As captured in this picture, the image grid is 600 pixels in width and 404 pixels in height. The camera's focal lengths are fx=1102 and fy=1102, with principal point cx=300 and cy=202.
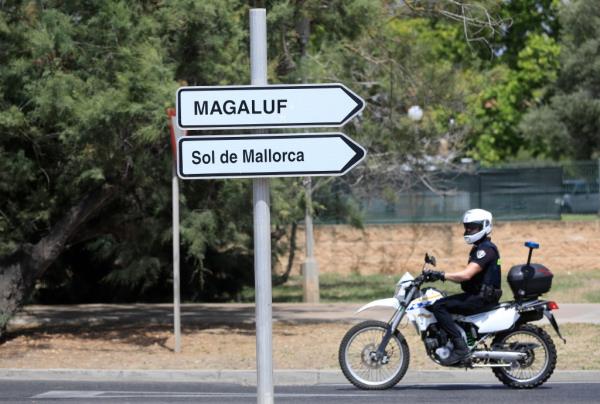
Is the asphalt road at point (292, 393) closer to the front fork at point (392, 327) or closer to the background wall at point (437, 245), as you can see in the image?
the front fork at point (392, 327)

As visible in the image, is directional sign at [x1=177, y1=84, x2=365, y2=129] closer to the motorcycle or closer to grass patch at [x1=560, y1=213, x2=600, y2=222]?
the motorcycle

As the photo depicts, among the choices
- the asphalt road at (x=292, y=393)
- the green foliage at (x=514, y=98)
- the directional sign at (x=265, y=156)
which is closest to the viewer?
the directional sign at (x=265, y=156)

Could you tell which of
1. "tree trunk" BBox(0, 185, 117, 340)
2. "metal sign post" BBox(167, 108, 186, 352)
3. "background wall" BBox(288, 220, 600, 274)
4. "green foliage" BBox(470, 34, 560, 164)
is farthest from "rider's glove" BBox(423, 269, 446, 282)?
"green foliage" BBox(470, 34, 560, 164)

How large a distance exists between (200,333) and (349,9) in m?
5.11

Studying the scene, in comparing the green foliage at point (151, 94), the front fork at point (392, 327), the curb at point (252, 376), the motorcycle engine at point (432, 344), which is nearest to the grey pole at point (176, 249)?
the green foliage at point (151, 94)

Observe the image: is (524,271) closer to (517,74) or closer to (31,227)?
(31,227)

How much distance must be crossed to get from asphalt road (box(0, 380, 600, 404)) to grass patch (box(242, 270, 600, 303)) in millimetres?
8726

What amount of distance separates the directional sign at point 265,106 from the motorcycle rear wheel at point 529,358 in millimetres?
5562

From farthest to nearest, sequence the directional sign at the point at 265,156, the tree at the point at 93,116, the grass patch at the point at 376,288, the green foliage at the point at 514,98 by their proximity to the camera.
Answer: the green foliage at the point at 514,98 < the grass patch at the point at 376,288 < the tree at the point at 93,116 < the directional sign at the point at 265,156

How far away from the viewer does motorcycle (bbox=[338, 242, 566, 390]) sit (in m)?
11.1

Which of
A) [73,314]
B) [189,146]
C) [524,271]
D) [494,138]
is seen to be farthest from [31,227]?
[494,138]

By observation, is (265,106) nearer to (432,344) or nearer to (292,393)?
(432,344)

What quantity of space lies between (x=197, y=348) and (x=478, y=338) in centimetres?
468

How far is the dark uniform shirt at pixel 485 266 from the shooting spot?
11.0 metres
